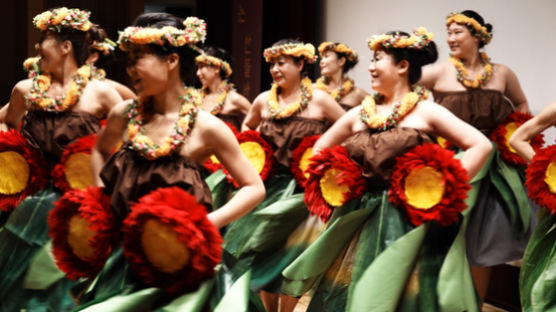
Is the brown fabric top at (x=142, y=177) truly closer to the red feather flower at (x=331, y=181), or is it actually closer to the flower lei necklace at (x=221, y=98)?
the red feather flower at (x=331, y=181)

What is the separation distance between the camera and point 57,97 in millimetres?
3385

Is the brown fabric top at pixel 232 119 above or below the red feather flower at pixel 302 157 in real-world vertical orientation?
below

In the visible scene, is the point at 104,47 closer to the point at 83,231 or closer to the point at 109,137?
the point at 109,137

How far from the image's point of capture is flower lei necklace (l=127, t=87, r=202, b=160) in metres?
2.15

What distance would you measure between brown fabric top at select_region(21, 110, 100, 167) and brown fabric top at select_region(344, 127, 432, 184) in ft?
3.98

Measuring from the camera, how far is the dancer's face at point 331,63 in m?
5.32

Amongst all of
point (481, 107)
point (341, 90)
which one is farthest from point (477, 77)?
point (341, 90)

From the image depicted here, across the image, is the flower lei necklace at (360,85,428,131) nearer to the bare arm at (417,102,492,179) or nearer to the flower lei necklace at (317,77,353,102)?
the bare arm at (417,102,492,179)

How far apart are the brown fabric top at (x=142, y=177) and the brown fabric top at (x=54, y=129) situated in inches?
47.1

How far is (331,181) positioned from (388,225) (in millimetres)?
295

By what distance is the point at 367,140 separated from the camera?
293 centimetres

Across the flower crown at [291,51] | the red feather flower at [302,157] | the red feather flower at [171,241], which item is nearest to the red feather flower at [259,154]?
the red feather flower at [302,157]

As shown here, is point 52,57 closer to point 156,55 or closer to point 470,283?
point 156,55

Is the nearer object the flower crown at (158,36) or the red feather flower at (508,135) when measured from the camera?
the flower crown at (158,36)
